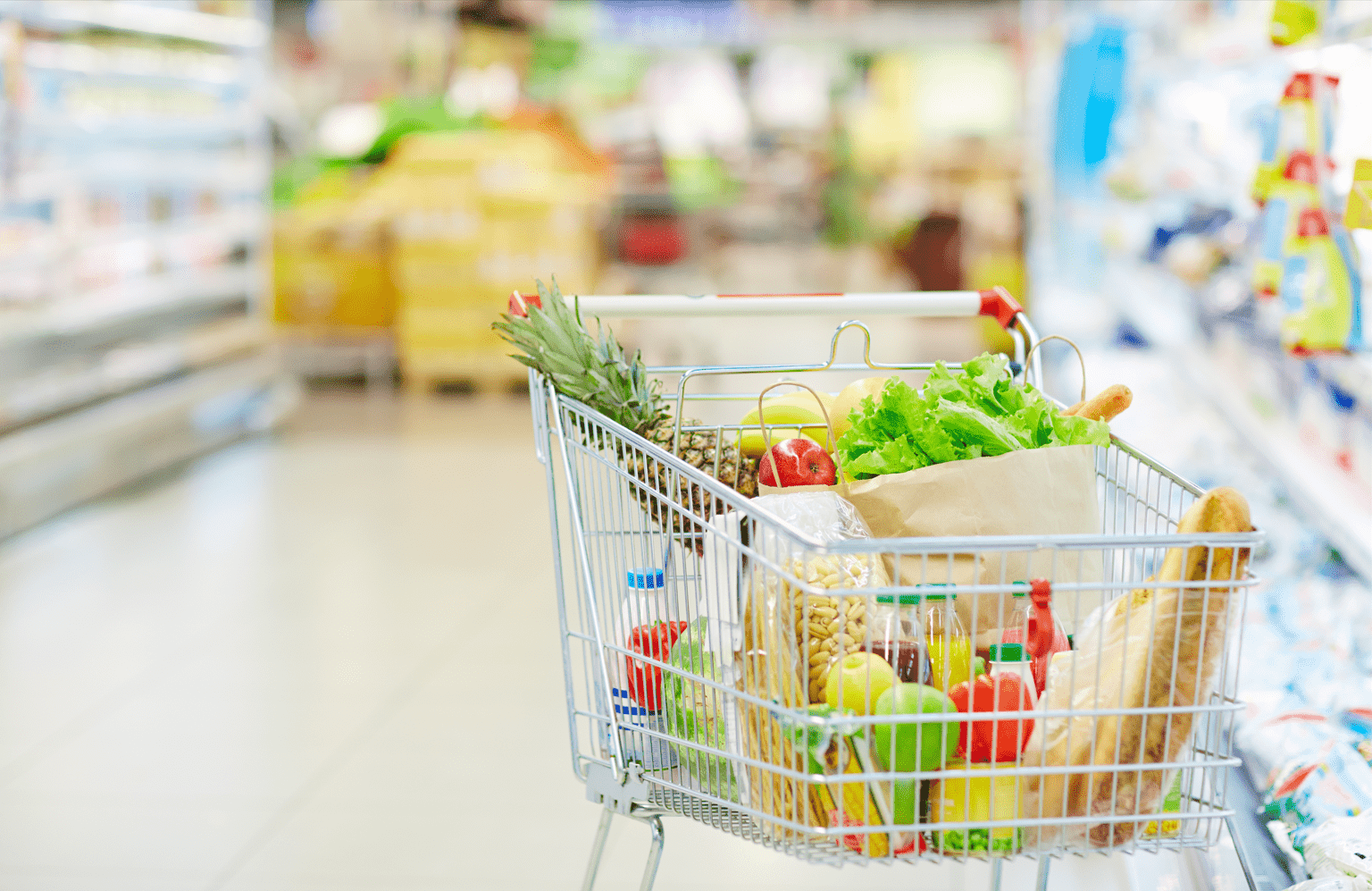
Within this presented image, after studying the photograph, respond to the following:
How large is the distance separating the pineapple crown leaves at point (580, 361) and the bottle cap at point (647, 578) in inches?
7.3

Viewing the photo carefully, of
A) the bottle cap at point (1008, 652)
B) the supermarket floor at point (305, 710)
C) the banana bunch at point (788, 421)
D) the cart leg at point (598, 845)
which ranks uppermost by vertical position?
the banana bunch at point (788, 421)

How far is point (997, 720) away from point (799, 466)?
0.39 meters

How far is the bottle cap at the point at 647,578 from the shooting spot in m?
1.58

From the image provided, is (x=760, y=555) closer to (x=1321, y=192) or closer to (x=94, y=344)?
(x=1321, y=192)

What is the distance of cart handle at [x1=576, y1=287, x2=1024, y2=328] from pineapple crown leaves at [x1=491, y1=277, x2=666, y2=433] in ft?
0.25

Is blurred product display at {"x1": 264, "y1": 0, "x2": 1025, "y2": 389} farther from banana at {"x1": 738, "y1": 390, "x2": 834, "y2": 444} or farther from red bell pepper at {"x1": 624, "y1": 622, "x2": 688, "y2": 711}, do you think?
red bell pepper at {"x1": 624, "y1": 622, "x2": 688, "y2": 711}

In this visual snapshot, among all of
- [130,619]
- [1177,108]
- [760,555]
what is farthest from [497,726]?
[1177,108]

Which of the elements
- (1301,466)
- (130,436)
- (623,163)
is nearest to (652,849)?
(1301,466)

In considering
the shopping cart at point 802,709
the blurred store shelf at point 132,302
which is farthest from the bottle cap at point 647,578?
the blurred store shelf at point 132,302

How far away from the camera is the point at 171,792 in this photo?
9.30 ft

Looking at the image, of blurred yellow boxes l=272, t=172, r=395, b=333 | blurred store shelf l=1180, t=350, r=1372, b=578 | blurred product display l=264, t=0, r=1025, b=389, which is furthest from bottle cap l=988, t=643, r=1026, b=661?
blurred yellow boxes l=272, t=172, r=395, b=333

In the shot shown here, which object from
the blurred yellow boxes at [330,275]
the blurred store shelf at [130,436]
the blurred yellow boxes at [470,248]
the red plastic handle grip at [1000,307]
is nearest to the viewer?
the red plastic handle grip at [1000,307]

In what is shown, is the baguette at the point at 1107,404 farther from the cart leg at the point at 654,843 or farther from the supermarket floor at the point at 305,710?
the supermarket floor at the point at 305,710

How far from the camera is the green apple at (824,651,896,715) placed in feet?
4.53
